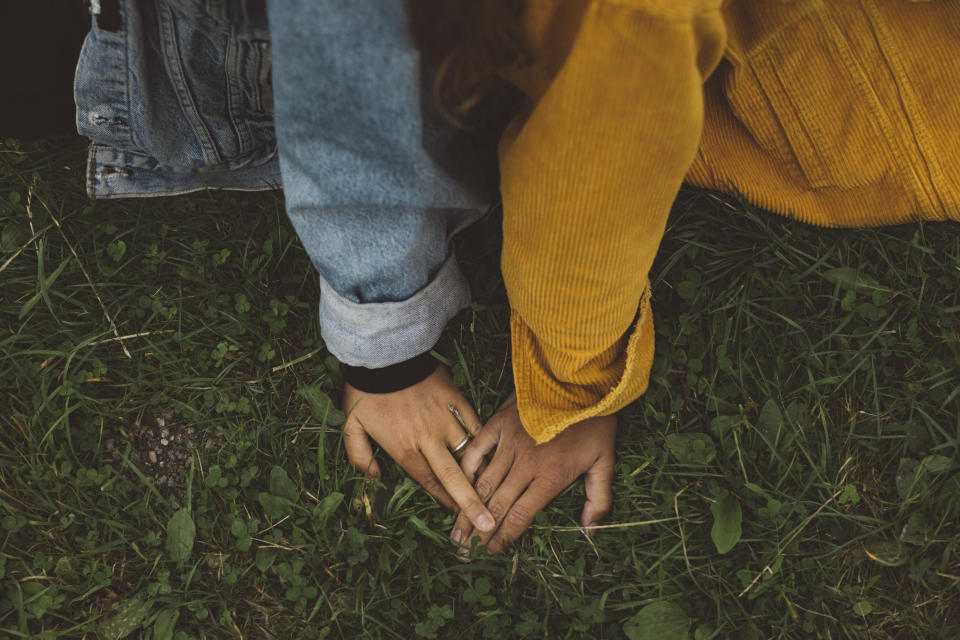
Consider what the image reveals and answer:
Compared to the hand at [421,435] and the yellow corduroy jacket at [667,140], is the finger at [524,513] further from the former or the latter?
the yellow corduroy jacket at [667,140]

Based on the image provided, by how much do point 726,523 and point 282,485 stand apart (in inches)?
48.8

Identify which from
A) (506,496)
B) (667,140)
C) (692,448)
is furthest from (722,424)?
(667,140)

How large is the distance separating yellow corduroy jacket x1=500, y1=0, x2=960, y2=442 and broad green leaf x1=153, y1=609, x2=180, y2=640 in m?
1.15

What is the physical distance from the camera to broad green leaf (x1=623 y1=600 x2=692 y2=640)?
1.81 meters

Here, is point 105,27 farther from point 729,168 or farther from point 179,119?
point 729,168

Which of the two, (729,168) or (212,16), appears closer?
(212,16)

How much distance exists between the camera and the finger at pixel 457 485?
1894mm

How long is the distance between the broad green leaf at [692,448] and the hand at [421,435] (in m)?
0.56

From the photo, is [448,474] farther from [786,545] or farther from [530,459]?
[786,545]

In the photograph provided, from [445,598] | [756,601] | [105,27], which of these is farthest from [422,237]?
[756,601]

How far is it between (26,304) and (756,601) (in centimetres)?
226

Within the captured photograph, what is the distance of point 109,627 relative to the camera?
1.87 meters

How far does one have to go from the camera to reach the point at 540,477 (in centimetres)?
191

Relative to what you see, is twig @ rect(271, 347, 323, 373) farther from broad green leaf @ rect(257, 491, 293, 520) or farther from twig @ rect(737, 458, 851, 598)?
twig @ rect(737, 458, 851, 598)
